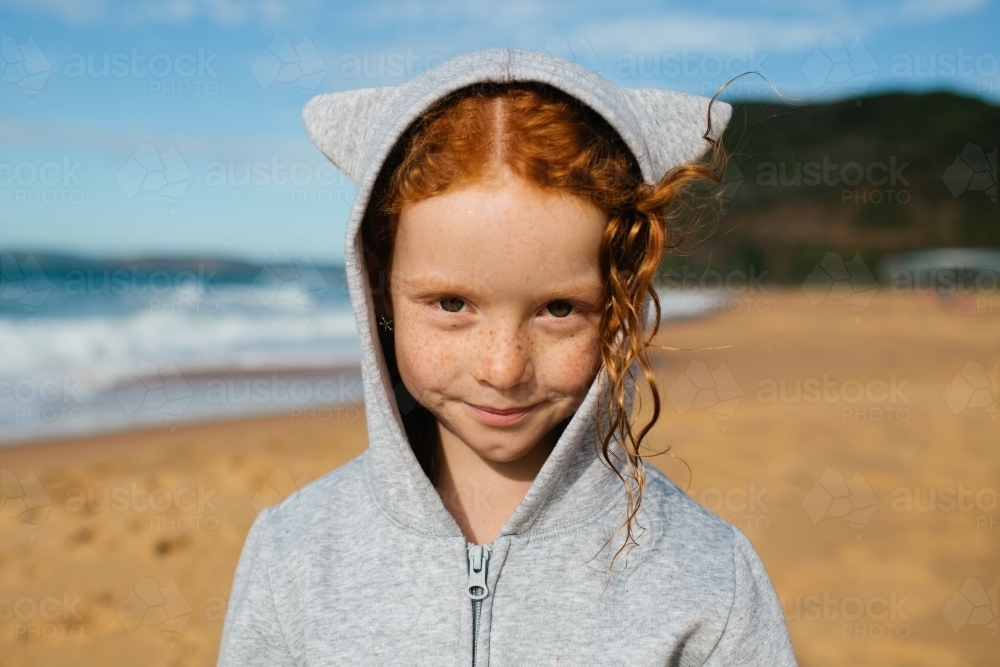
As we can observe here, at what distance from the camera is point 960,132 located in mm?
56031

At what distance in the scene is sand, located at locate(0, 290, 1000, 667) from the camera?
3.62 meters

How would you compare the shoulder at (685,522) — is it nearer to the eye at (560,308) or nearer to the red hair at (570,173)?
the red hair at (570,173)

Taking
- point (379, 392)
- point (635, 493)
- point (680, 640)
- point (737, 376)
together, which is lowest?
point (737, 376)

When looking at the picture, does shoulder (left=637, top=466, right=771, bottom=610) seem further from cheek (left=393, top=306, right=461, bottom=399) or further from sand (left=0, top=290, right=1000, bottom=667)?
cheek (left=393, top=306, right=461, bottom=399)

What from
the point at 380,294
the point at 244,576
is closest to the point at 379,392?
the point at 380,294

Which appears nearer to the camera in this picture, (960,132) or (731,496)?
(731,496)

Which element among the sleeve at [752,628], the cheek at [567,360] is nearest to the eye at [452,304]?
the cheek at [567,360]

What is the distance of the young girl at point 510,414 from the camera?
4.88 ft

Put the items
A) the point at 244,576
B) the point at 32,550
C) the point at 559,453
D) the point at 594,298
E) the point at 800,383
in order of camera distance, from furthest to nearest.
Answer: the point at 800,383 → the point at 32,550 → the point at 244,576 → the point at 559,453 → the point at 594,298

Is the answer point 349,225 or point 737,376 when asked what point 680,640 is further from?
point 737,376

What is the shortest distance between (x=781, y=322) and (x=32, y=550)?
1566cm

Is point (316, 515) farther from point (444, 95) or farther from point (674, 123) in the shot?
point (674, 123)

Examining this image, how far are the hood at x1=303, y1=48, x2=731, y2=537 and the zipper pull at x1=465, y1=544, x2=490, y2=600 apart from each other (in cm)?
5

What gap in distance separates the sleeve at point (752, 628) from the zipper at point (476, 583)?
45 centimetres
